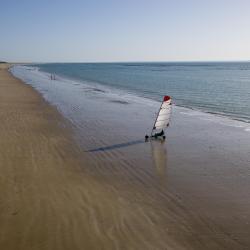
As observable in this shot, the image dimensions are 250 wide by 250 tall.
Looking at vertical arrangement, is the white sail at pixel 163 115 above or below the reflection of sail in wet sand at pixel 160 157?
above

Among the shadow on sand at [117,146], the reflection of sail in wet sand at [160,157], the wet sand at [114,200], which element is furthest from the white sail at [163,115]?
the wet sand at [114,200]

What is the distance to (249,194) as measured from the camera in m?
11.8

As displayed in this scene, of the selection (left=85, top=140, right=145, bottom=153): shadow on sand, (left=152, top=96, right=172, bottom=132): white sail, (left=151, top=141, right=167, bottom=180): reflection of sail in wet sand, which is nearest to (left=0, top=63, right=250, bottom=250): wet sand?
(left=151, top=141, right=167, bottom=180): reflection of sail in wet sand

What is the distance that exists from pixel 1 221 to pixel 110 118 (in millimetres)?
17547

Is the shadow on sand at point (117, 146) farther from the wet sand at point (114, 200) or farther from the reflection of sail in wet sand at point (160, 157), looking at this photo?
the reflection of sail in wet sand at point (160, 157)

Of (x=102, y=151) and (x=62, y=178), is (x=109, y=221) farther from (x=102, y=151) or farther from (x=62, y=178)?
(x=102, y=151)

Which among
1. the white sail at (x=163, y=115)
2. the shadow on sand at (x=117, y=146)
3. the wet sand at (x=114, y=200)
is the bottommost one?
the shadow on sand at (x=117, y=146)

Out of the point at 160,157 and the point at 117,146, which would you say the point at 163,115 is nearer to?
the point at 117,146

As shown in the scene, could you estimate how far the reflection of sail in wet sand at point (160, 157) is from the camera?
13.9 meters

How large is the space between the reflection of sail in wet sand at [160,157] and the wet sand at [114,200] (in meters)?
0.04

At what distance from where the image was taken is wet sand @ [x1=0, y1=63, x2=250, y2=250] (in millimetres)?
8664

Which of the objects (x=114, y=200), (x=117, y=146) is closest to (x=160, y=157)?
(x=117, y=146)

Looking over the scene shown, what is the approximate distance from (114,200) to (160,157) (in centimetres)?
545

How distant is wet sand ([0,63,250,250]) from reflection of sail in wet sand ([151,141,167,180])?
0.13ft
